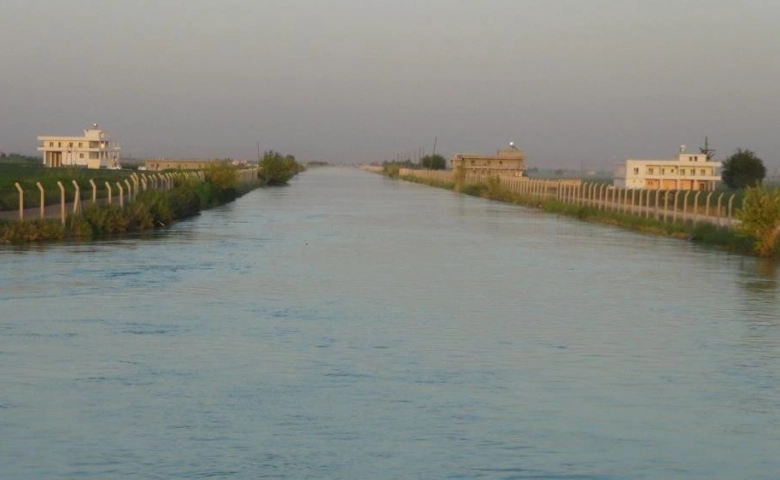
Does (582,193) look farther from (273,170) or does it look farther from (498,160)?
(498,160)

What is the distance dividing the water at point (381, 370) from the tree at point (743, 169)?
8012 centimetres

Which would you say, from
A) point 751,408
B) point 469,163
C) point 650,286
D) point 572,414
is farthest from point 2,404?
point 469,163

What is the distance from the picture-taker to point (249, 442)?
9.14 metres

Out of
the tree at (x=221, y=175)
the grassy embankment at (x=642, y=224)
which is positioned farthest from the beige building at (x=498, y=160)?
the tree at (x=221, y=175)

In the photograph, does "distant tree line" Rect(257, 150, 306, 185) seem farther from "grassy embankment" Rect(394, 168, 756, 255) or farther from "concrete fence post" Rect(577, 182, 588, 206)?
"concrete fence post" Rect(577, 182, 588, 206)

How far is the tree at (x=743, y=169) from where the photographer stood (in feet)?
335

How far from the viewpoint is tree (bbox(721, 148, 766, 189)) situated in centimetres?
10225

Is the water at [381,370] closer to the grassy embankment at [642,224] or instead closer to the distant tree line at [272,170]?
the grassy embankment at [642,224]

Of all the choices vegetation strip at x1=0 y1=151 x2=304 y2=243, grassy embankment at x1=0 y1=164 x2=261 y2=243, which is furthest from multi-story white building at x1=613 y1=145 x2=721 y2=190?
grassy embankment at x1=0 y1=164 x2=261 y2=243

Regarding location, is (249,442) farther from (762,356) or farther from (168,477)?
(762,356)

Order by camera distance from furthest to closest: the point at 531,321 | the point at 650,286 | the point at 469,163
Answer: the point at 469,163 < the point at 650,286 < the point at 531,321

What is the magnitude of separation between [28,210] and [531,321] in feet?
79.1

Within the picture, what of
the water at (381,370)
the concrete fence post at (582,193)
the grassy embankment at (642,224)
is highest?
the concrete fence post at (582,193)

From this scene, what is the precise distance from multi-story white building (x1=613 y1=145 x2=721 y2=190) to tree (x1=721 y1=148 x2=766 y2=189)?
3854 millimetres
